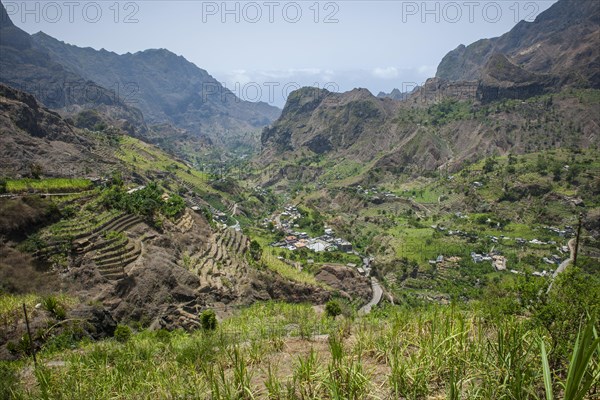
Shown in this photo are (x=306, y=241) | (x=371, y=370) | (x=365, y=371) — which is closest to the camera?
(x=371, y=370)

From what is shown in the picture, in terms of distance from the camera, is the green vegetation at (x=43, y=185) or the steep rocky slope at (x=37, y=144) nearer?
the green vegetation at (x=43, y=185)

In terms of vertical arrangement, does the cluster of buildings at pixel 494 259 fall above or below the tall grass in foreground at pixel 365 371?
below

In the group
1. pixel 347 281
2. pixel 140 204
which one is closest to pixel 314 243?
pixel 347 281

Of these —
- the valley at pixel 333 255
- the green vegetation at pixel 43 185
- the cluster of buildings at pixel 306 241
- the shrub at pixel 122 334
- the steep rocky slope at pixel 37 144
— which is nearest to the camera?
the valley at pixel 333 255

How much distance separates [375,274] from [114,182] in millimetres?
43227

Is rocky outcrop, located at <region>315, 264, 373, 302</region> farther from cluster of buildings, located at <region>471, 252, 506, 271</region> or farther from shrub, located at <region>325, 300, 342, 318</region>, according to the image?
cluster of buildings, located at <region>471, 252, 506, 271</region>

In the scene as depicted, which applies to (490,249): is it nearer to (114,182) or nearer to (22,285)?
(114,182)

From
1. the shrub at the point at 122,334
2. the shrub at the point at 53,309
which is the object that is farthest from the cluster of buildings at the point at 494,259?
the shrub at the point at 53,309

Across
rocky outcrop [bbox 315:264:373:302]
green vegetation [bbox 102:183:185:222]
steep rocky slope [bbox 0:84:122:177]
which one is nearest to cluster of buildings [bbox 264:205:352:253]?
rocky outcrop [bbox 315:264:373:302]

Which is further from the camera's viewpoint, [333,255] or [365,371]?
[333,255]

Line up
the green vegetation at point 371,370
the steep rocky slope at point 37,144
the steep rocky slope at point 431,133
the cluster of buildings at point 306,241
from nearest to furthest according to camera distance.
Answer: the green vegetation at point 371,370 < the steep rocky slope at point 37,144 < the cluster of buildings at point 306,241 < the steep rocky slope at point 431,133

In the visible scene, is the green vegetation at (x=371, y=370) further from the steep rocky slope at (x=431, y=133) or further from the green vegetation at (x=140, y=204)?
the steep rocky slope at (x=431, y=133)

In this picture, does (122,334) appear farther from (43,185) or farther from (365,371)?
(43,185)

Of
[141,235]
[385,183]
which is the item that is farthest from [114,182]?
[385,183]
